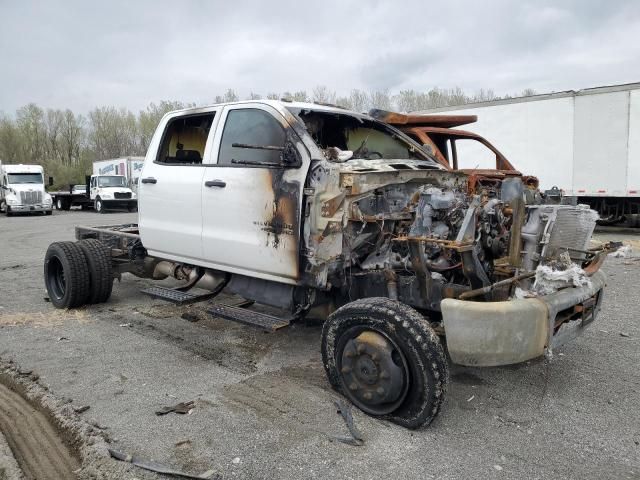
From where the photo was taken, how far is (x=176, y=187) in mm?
4727

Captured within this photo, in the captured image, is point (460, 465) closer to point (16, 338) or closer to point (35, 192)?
point (16, 338)

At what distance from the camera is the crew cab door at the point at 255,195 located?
3.81 metres

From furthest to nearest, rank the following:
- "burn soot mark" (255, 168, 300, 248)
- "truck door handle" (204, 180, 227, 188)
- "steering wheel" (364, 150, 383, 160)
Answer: "steering wheel" (364, 150, 383, 160), "truck door handle" (204, 180, 227, 188), "burn soot mark" (255, 168, 300, 248)

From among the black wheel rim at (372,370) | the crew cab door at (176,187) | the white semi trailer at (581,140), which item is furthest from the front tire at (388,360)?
the white semi trailer at (581,140)

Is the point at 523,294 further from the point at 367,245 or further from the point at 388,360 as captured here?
the point at 367,245

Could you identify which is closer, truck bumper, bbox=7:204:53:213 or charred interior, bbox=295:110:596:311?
charred interior, bbox=295:110:596:311

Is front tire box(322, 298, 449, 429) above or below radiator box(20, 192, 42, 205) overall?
below

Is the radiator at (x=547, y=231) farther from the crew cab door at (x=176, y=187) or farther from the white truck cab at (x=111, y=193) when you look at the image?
the white truck cab at (x=111, y=193)

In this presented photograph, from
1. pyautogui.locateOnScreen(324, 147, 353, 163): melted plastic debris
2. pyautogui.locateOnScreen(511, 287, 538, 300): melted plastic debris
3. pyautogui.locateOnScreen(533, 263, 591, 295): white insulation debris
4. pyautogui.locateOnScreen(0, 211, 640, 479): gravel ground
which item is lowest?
pyautogui.locateOnScreen(0, 211, 640, 479): gravel ground

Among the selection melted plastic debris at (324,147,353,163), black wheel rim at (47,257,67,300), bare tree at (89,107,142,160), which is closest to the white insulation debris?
melted plastic debris at (324,147,353,163)

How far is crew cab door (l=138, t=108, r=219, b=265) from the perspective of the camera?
4.58m

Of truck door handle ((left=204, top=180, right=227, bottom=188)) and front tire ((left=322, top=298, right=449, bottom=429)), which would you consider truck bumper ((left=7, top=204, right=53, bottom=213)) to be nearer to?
truck door handle ((left=204, top=180, right=227, bottom=188))

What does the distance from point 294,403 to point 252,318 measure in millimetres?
835

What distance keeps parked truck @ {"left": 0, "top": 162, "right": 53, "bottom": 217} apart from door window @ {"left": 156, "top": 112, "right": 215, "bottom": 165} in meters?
24.0
